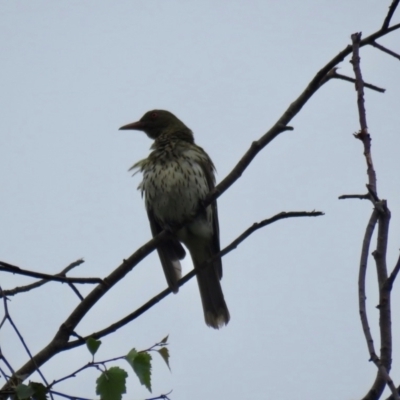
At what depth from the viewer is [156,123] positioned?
9.34 metres

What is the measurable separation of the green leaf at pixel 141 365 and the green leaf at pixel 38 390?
48cm

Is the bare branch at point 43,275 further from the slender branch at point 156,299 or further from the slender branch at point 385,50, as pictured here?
the slender branch at point 385,50

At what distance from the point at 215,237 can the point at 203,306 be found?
0.72 meters

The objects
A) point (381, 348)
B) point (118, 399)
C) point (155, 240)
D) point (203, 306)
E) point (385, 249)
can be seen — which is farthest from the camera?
point (203, 306)

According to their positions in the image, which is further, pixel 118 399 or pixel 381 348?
pixel 118 399

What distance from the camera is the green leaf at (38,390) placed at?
316cm

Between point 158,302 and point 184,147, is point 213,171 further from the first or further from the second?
point 158,302

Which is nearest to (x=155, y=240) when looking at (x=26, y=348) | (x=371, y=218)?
(x=26, y=348)

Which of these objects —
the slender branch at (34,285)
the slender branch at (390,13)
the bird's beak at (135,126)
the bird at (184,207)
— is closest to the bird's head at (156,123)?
the bird's beak at (135,126)

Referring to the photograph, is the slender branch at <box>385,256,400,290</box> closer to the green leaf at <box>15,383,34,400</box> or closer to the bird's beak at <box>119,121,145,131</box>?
the green leaf at <box>15,383,34,400</box>

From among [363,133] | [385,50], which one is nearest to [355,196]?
[363,133]

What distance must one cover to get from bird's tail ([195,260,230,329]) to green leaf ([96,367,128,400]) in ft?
14.2

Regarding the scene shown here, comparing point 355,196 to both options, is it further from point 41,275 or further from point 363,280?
point 41,275

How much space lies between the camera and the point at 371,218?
2.90 meters
